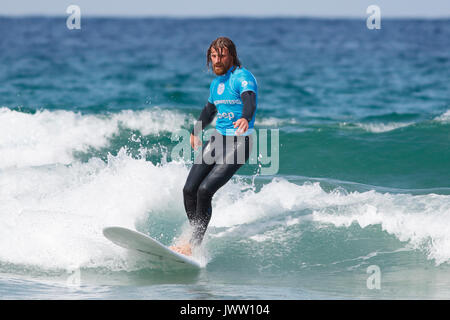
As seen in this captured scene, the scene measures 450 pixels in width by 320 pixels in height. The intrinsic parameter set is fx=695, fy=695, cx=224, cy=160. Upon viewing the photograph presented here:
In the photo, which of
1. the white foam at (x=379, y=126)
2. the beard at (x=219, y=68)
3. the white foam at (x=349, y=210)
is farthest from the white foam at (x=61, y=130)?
the beard at (x=219, y=68)

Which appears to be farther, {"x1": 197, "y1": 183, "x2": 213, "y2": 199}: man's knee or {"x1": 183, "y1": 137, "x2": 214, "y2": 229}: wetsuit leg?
{"x1": 183, "y1": 137, "x2": 214, "y2": 229}: wetsuit leg

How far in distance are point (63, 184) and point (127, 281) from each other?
313 cm

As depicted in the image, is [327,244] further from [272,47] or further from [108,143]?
[272,47]

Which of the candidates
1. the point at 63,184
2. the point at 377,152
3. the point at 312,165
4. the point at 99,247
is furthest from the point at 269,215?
the point at 377,152

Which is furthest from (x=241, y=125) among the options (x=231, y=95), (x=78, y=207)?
(x=78, y=207)

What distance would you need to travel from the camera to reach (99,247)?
673 cm

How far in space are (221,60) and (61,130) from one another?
26.0ft

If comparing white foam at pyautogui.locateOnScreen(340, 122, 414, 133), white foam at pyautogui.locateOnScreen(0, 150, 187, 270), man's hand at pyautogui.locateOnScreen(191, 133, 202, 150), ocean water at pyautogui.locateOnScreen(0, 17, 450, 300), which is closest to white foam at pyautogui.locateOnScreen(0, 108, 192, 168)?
ocean water at pyautogui.locateOnScreen(0, 17, 450, 300)

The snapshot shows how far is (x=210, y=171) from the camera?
21.0 feet

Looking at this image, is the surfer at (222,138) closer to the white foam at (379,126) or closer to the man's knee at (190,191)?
the man's knee at (190,191)

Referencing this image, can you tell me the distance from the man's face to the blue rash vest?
5 cm

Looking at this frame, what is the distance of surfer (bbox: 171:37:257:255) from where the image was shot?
20.3 ft

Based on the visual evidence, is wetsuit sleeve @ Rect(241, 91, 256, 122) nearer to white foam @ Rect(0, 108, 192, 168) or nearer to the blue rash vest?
the blue rash vest

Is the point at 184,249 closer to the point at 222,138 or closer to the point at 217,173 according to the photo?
the point at 217,173
